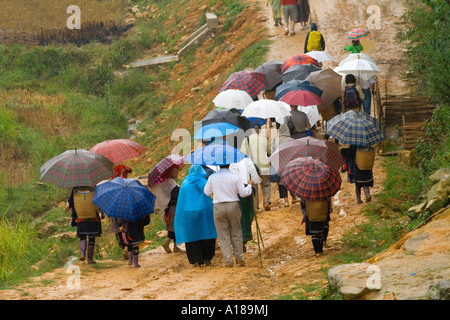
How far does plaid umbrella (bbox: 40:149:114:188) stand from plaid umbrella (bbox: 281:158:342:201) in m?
2.78

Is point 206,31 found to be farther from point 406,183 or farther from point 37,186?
point 406,183

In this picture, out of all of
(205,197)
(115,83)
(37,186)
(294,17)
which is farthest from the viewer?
(115,83)

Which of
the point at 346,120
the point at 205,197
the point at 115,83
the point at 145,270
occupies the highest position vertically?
the point at 115,83

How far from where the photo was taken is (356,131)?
10836 millimetres

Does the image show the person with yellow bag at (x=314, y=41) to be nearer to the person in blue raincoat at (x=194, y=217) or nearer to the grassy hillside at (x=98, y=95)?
the grassy hillside at (x=98, y=95)

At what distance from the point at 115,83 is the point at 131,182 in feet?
55.5

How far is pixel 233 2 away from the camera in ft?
89.2

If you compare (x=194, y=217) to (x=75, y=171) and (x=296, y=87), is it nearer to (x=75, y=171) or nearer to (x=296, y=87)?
(x=75, y=171)

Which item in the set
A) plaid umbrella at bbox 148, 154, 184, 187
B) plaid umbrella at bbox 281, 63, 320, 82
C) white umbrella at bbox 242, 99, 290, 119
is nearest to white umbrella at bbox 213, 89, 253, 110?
white umbrella at bbox 242, 99, 290, 119

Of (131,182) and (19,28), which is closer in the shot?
(131,182)

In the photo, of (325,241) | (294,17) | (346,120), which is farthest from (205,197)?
(294,17)

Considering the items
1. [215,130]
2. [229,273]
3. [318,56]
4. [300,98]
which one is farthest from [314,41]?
[229,273]

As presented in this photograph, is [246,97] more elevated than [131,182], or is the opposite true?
[246,97]

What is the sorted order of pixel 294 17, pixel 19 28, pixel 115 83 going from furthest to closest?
pixel 19 28, pixel 115 83, pixel 294 17
